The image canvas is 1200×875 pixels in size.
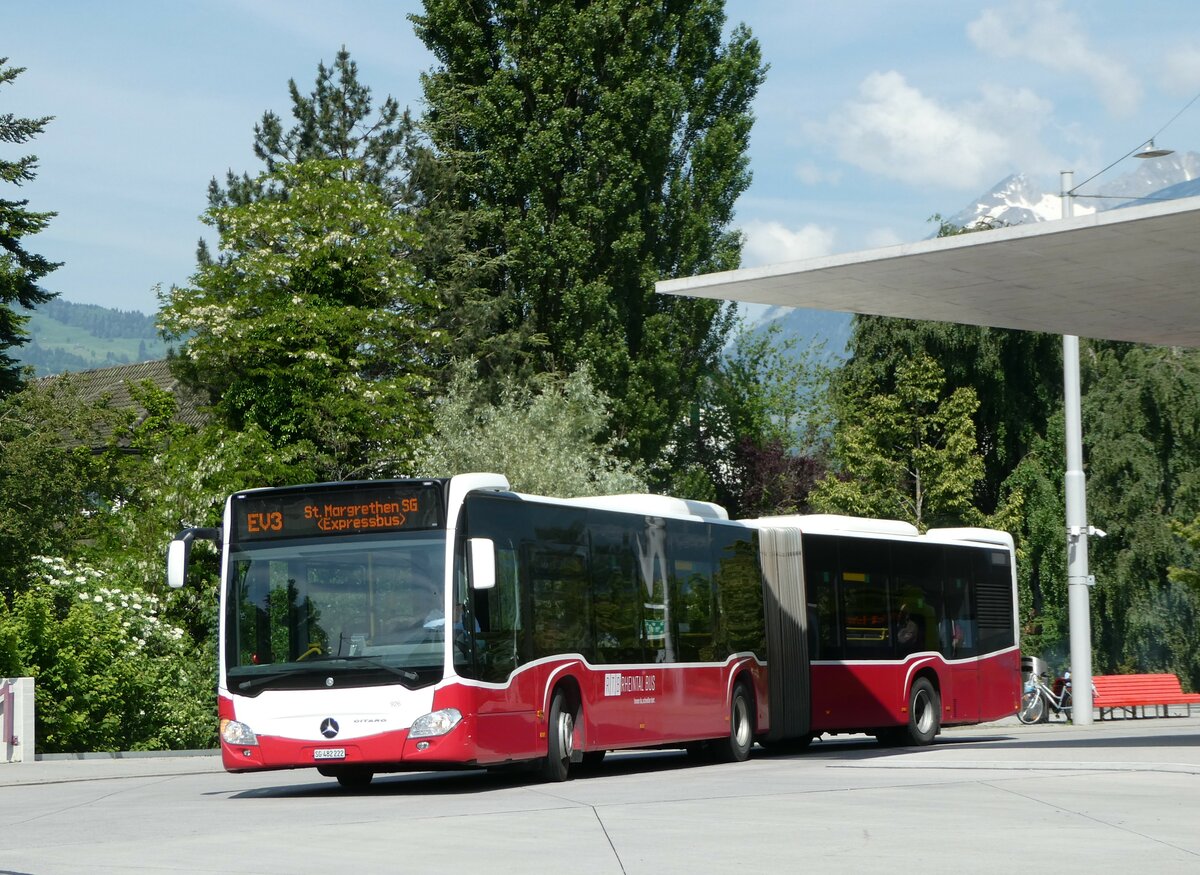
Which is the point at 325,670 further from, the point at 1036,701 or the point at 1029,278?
the point at 1036,701

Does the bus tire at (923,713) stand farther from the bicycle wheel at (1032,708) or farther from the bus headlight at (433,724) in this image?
the bus headlight at (433,724)

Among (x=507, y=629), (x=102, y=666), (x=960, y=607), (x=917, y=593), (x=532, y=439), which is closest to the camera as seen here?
(x=507, y=629)

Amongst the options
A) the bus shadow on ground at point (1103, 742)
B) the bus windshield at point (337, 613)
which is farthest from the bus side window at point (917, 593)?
the bus windshield at point (337, 613)

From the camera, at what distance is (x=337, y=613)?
15.6 m

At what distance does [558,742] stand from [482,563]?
2666 mm

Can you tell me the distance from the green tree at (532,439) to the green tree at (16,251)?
8886mm

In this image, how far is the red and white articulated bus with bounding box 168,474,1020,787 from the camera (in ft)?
50.5

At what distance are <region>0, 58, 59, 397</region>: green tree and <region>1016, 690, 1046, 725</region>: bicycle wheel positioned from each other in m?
20.9

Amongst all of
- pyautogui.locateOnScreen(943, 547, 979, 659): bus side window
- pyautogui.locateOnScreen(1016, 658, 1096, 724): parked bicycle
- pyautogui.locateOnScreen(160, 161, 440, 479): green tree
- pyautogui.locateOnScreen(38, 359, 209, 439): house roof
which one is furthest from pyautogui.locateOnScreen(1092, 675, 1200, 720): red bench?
pyautogui.locateOnScreen(38, 359, 209, 439): house roof

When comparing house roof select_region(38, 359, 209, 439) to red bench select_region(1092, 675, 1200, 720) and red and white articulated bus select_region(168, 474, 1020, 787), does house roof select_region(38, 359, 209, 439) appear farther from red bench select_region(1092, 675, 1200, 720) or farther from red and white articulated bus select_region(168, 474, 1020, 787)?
red and white articulated bus select_region(168, 474, 1020, 787)

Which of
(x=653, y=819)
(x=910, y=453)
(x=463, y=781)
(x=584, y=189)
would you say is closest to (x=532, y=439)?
(x=584, y=189)

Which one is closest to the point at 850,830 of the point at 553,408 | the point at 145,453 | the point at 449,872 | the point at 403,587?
the point at 449,872

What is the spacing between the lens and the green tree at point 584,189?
4159cm

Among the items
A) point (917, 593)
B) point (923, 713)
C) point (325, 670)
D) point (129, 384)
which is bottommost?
point (923, 713)
